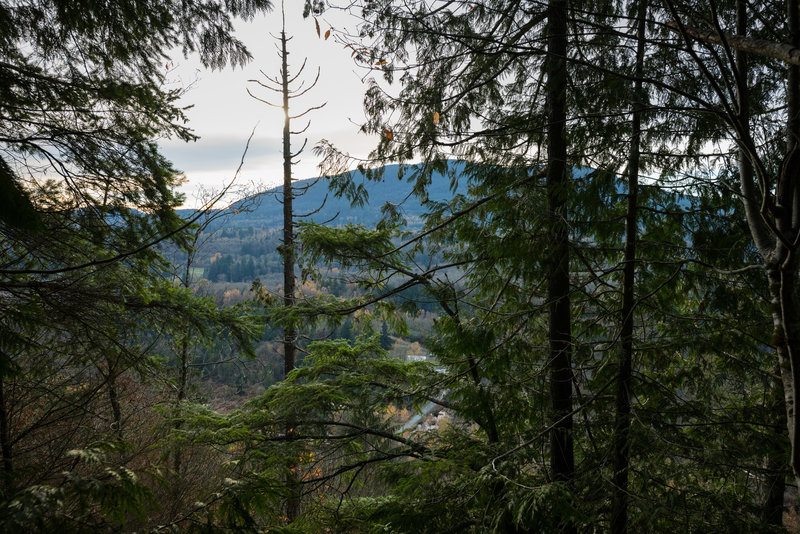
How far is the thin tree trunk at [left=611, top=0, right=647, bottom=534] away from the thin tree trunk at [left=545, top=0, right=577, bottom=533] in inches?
15.2

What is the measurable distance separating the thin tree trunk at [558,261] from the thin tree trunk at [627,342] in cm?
39

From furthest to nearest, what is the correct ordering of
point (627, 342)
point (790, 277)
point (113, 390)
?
point (113, 390)
point (627, 342)
point (790, 277)

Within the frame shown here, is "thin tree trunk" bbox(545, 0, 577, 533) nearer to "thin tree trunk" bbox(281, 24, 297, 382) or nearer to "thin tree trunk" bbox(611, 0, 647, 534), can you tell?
"thin tree trunk" bbox(611, 0, 647, 534)

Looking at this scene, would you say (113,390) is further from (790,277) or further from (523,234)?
(790,277)

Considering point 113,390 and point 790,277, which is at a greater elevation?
point 790,277

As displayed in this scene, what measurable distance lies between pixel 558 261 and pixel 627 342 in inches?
33.0

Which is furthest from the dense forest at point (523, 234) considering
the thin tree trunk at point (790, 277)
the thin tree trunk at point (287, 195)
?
the thin tree trunk at point (287, 195)

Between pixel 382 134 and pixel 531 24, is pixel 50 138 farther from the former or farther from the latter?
pixel 531 24

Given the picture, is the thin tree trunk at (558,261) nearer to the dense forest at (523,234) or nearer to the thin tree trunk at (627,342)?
the dense forest at (523,234)

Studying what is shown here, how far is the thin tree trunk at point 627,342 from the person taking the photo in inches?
120

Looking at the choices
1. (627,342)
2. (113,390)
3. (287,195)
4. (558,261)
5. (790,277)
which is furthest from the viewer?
(287,195)

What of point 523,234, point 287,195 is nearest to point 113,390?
point 523,234

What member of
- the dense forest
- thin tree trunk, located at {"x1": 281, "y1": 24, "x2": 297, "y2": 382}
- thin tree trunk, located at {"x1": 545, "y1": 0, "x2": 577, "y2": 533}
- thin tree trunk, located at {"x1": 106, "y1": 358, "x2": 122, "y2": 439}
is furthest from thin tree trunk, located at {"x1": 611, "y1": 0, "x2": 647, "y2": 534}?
thin tree trunk, located at {"x1": 281, "y1": 24, "x2": 297, "y2": 382}

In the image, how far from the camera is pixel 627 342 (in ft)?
11.4
